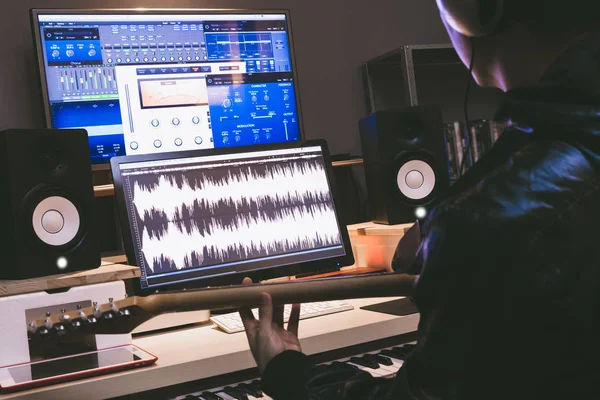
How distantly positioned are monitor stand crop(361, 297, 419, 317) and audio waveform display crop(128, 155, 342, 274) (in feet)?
0.68

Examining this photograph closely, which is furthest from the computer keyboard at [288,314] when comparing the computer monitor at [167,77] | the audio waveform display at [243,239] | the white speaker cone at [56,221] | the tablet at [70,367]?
the computer monitor at [167,77]

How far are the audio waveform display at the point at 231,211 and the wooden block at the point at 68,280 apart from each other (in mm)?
158

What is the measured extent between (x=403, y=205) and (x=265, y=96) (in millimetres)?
656

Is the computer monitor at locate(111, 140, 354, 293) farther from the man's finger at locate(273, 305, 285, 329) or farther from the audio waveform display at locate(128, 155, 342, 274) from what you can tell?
the man's finger at locate(273, 305, 285, 329)

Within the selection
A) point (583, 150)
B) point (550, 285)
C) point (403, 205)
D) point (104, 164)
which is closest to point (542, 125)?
point (583, 150)

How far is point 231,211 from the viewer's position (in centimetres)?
161

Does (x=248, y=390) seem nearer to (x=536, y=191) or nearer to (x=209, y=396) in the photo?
(x=209, y=396)

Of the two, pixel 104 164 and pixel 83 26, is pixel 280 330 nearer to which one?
pixel 104 164

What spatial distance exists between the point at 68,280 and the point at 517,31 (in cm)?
93

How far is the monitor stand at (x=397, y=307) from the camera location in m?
1.49

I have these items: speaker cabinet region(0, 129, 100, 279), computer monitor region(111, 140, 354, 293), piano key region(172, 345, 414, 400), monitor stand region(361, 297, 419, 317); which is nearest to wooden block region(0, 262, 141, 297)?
speaker cabinet region(0, 129, 100, 279)

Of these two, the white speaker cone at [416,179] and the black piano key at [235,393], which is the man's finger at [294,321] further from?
the white speaker cone at [416,179]

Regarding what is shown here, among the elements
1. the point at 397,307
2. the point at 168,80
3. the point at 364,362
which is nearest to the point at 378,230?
the point at 397,307

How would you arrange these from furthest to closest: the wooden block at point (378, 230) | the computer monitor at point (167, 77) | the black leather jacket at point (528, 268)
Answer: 1. the computer monitor at point (167, 77)
2. the wooden block at point (378, 230)
3. the black leather jacket at point (528, 268)
